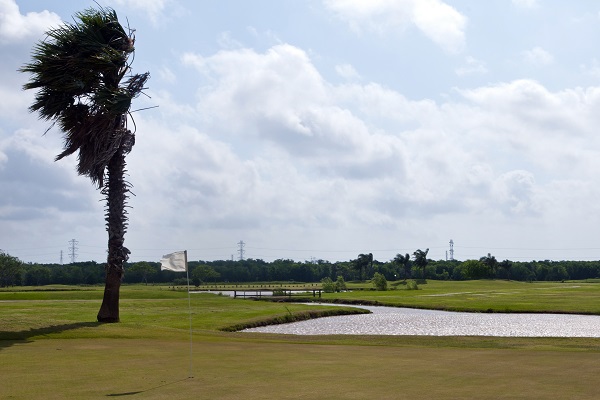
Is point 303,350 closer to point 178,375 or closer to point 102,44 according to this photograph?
point 178,375

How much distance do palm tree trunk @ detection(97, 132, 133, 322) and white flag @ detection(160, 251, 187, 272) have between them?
747 inches

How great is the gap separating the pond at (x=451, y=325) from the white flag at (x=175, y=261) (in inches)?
1119

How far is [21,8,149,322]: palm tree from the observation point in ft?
123

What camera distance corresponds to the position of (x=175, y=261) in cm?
2066

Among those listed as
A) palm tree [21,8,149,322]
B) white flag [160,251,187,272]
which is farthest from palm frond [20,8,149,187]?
white flag [160,251,187,272]

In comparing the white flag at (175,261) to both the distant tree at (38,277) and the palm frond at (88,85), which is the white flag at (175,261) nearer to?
the palm frond at (88,85)

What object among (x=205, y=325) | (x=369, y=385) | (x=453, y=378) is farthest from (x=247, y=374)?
(x=205, y=325)

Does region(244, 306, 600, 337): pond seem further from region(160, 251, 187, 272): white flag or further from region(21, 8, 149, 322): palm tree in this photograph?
region(160, 251, 187, 272): white flag

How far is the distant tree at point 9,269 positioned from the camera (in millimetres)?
172625

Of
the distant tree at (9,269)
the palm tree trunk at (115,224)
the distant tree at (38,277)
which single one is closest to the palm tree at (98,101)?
the palm tree trunk at (115,224)

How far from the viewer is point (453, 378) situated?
60.7 feet

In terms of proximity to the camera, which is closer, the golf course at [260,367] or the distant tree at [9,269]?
the golf course at [260,367]

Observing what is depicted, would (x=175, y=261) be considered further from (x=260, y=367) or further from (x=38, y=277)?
(x=38, y=277)

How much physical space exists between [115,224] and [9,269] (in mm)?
148745
